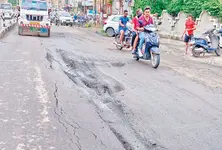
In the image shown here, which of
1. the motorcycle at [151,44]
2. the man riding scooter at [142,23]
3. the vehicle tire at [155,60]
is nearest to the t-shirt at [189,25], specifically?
the man riding scooter at [142,23]

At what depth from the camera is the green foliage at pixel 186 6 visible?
20.9 metres

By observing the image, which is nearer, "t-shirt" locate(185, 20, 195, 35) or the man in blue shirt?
the man in blue shirt

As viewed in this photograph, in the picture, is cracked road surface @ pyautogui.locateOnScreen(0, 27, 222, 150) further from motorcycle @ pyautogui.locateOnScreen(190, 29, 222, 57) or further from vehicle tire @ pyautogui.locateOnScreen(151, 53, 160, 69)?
motorcycle @ pyautogui.locateOnScreen(190, 29, 222, 57)

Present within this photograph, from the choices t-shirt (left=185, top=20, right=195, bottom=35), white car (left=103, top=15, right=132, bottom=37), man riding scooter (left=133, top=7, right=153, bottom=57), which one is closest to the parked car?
white car (left=103, top=15, right=132, bottom=37)

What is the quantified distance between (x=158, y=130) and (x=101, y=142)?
101cm

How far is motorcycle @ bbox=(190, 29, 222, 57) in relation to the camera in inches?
582

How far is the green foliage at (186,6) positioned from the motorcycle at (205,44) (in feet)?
19.5

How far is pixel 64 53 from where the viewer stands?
1370 cm

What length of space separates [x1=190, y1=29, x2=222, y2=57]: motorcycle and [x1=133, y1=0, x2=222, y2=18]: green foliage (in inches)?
234

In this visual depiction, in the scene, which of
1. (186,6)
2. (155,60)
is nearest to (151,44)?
(155,60)

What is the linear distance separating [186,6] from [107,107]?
20042 mm

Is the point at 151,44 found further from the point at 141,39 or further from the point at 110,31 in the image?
the point at 110,31

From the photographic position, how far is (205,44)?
14805 millimetres

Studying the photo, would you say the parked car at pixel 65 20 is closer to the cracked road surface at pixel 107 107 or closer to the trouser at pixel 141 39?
the trouser at pixel 141 39
